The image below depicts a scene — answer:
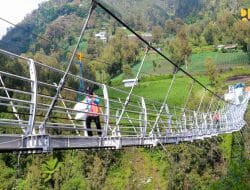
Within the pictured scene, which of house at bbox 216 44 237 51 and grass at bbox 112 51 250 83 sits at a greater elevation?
house at bbox 216 44 237 51

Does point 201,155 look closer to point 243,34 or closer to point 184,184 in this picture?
point 184,184

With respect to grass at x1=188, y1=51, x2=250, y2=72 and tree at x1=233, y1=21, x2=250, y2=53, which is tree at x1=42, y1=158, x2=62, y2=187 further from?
tree at x1=233, y1=21, x2=250, y2=53

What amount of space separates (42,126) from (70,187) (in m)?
23.2

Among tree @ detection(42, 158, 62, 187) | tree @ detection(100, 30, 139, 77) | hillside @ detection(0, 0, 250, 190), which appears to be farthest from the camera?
tree @ detection(100, 30, 139, 77)

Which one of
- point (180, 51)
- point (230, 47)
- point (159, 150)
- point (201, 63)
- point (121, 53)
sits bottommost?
point (159, 150)

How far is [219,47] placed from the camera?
54.5 metres

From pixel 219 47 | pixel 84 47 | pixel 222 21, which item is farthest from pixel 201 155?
pixel 84 47

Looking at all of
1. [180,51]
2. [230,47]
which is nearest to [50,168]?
[180,51]

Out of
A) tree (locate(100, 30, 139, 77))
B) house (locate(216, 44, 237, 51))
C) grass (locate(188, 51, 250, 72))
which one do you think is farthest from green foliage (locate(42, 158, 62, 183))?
house (locate(216, 44, 237, 51))

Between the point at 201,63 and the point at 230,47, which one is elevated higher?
the point at 230,47

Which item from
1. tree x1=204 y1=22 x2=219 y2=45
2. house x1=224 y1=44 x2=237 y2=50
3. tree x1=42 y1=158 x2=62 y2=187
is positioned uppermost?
tree x1=204 y1=22 x2=219 y2=45

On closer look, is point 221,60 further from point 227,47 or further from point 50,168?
point 50,168

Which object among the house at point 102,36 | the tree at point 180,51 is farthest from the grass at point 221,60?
the house at point 102,36

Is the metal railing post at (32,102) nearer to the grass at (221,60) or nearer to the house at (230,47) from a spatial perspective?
the grass at (221,60)
